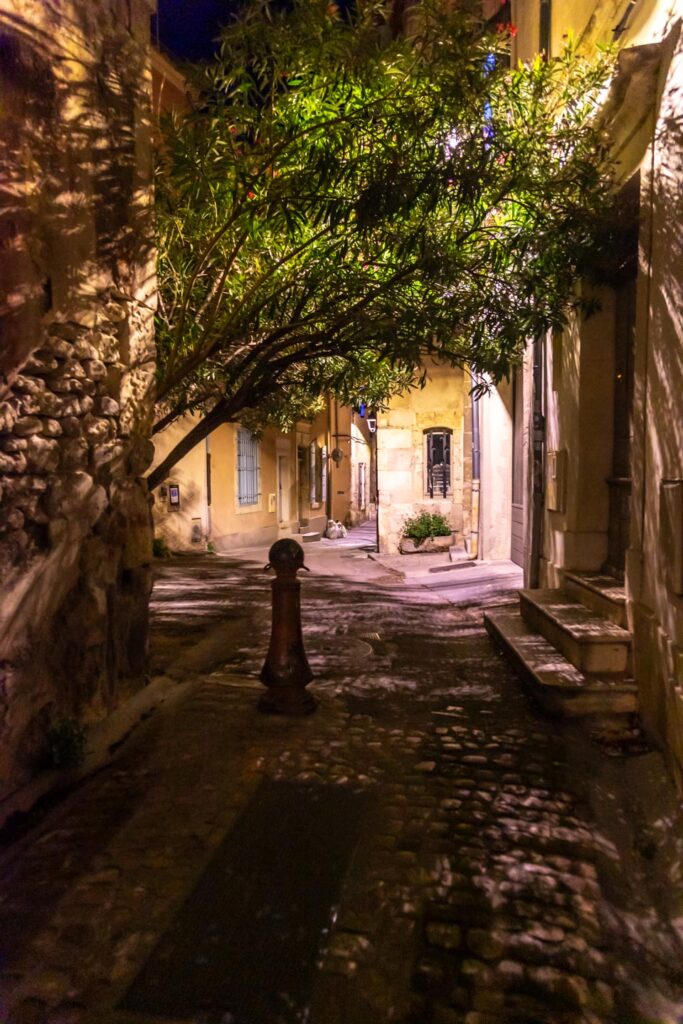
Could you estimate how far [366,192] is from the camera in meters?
4.91

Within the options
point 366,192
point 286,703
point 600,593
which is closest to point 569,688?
point 600,593

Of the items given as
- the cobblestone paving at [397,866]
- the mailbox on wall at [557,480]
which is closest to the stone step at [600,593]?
the mailbox on wall at [557,480]

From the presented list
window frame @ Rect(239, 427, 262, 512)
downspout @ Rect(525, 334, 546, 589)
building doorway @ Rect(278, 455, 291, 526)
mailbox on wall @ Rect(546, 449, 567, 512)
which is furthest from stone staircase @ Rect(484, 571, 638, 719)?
building doorway @ Rect(278, 455, 291, 526)

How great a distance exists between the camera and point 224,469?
16.6m

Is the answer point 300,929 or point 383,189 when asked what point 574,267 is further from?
point 300,929

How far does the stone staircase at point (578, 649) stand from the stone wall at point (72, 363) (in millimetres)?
2975

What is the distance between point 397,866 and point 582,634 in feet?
8.02

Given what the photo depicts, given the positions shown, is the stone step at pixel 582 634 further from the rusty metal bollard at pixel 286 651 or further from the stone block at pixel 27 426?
the stone block at pixel 27 426

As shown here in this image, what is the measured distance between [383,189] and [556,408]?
130 inches

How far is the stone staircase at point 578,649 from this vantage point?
458cm

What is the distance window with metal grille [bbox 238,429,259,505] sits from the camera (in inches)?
690

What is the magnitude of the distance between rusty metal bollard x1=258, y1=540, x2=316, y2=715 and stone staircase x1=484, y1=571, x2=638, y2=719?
173 cm

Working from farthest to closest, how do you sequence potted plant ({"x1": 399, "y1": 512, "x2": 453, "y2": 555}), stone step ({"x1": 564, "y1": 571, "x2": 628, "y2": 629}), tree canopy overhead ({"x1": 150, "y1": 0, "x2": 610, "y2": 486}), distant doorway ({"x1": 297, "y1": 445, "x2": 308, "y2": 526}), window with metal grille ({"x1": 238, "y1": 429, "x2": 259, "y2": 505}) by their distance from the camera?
distant doorway ({"x1": 297, "y1": 445, "x2": 308, "y2": 526}) → window with metal grille ({"x1": 238, "y1": 429, "x2": 259, "y2": 505}) → potted plant ({"x1": 399, "y1": 512, "x2": 453, "y2": 555}) → stone step ({"x1": 564, "y1": 571, "x2": 628, "y2": 629}) → tree canopy overhead ({"x1": 150, "y1": 0, "x2": 610, "y2": 486})

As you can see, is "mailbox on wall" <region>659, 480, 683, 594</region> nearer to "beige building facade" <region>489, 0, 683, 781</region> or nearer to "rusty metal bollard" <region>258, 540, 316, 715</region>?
"beige building facade" <region>489, 0, 683, 781</region>
